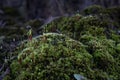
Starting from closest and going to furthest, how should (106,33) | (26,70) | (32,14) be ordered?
(26,70) < (106,33) < (32,14)

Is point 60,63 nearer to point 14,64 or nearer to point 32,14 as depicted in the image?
point 14,64

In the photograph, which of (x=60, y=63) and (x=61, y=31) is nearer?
(x=60, y=63)

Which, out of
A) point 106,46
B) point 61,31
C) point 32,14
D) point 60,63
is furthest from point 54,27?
point 32,14

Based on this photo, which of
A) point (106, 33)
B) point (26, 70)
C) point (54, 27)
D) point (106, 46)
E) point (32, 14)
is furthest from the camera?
point (32, 14)

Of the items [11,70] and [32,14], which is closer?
[11,70]

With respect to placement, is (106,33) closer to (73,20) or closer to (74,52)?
(73,20)

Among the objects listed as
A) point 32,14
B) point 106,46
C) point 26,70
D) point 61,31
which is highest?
point 32,14

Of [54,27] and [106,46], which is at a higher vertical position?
[54,27]

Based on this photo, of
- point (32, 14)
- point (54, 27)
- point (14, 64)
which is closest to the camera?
point (14, 64)

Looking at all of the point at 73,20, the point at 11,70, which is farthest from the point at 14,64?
the point at 73,20

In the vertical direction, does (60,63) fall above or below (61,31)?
below
